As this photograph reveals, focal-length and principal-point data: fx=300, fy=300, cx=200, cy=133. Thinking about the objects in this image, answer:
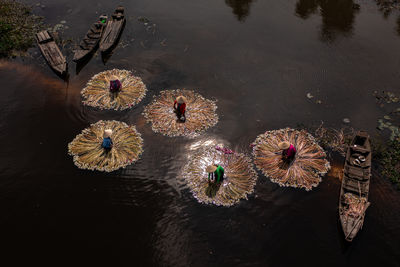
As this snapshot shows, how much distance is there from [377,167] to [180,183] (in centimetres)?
780

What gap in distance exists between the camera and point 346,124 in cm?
1347

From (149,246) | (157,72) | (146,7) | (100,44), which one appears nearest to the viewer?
(149,246)

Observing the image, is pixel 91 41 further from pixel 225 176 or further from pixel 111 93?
pixel 225 176

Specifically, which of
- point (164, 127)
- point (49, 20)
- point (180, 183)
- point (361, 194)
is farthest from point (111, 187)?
point (49, 20)

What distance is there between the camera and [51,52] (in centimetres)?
1656

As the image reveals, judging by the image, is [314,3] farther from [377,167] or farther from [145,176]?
[145,176]

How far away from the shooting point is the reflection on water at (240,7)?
20.5 metres

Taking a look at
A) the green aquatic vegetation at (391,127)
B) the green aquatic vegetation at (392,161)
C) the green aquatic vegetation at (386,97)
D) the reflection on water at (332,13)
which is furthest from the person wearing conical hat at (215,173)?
the reflection on water at (332,13)

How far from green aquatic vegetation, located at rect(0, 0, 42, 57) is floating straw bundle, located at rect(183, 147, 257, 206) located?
42.7ft

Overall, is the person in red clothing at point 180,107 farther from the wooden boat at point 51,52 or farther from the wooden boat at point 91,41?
the wooden boat at point 91,41

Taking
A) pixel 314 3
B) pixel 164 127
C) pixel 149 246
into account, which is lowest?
pixel 149 246

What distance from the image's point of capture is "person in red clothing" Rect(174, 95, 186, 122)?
13.2m

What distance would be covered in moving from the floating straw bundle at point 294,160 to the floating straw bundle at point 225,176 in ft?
2.13

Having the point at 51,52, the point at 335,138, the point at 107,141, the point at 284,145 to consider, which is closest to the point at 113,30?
the point at 51,52
